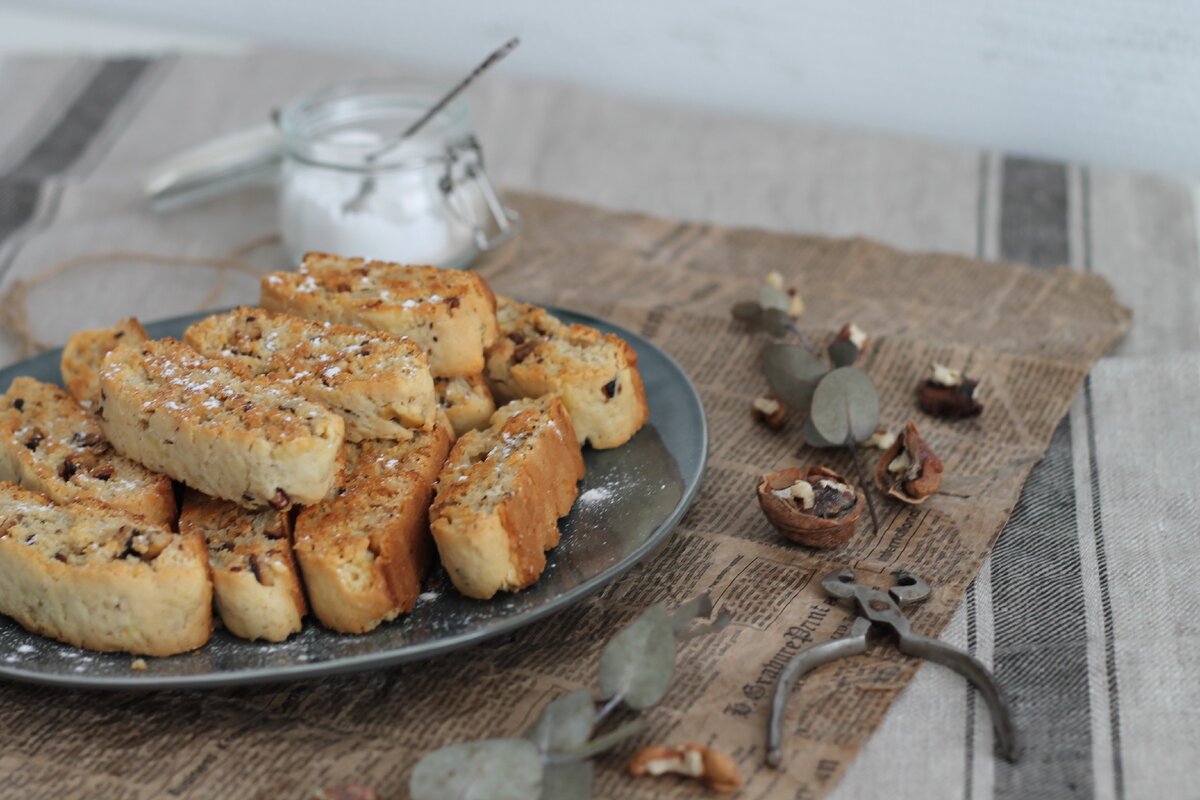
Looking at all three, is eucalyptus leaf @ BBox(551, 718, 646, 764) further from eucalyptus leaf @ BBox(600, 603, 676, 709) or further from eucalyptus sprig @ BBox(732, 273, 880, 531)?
eucalyptus sprig @ BBox(732, 273, 880, 531)

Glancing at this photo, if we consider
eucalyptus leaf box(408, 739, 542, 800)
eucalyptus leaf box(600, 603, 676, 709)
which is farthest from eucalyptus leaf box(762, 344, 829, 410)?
eucalyptus leaf box(408, 739, 542, 800)

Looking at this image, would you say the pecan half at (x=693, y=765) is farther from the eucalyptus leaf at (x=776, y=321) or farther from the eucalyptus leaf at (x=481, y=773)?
the eucalyptus leaf at (x=776, y=321)

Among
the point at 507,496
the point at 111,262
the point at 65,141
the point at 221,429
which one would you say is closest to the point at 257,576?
the point at 221,429

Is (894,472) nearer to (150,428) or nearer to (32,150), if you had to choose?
(150,428)

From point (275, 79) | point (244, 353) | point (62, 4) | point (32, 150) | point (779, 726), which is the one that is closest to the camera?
point (779, 726)

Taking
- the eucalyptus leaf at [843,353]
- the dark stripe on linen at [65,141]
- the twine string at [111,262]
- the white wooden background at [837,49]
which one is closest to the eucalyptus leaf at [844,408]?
the eucalyptus leaf at [843,353]

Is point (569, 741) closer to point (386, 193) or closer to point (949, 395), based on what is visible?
point (949, 395)

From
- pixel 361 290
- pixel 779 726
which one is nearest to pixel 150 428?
pixel 361 290
